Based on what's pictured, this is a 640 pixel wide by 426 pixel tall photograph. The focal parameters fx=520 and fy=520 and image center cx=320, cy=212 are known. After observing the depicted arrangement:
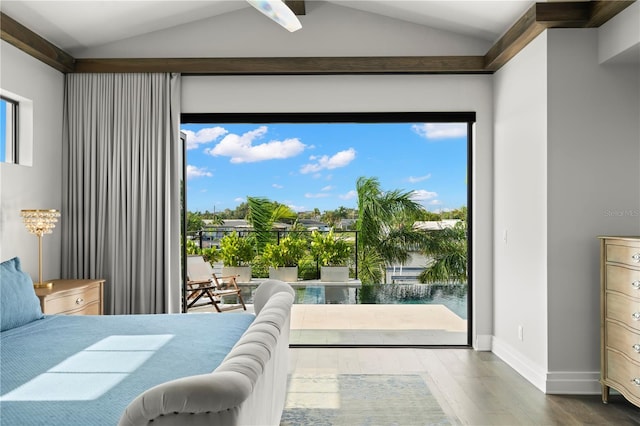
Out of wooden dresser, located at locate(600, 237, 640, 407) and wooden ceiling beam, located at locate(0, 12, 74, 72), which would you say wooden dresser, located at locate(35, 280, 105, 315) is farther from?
wooden dresser, located at locate(600, 237, 640, 407)

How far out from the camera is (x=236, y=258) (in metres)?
7.95

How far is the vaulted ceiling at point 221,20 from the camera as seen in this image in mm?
3996

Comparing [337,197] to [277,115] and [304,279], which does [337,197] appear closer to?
[304,279]

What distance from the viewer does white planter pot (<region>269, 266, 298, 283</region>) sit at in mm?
7875

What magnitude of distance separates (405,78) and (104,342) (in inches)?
140

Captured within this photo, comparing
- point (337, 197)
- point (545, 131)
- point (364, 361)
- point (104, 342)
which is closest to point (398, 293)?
point (337, 197)

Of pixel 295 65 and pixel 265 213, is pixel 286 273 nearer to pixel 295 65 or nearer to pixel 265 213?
pixel 265 213

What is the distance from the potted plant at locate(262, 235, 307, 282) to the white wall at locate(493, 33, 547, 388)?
3.70 meters

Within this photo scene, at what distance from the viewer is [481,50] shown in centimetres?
Result: 482

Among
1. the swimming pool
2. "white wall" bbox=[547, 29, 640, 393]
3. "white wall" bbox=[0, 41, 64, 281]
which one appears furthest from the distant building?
"white wall" bbox=[0, 41, 64, 281]

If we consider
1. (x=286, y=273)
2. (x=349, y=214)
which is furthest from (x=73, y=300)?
(x=349, y=214)

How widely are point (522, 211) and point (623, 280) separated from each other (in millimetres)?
1048

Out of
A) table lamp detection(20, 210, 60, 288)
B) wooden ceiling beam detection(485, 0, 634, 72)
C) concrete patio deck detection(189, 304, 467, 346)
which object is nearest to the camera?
wooden ceiling beam detection(485, 0, 634, 72)

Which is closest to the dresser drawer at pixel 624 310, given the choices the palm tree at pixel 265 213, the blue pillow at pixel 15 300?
the blue pillow at pixel 15 300
